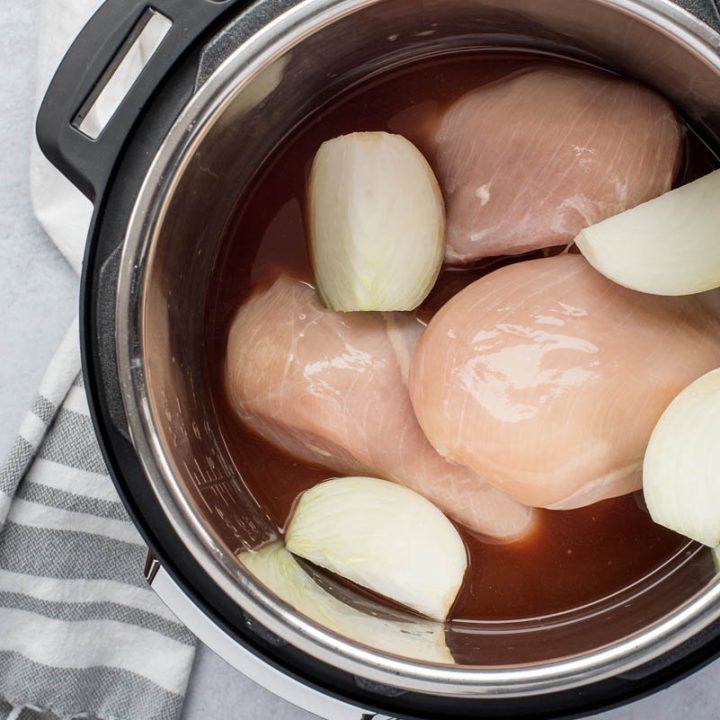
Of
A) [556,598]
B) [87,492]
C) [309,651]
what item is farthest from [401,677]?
[87,492]

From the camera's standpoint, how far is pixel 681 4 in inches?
23.5

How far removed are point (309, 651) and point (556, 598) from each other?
254mm

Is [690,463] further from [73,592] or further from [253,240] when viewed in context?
[73,592]

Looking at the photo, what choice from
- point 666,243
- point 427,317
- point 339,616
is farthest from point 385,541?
point 666,243

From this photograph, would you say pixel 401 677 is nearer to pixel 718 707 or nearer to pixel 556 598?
pixel 556 598

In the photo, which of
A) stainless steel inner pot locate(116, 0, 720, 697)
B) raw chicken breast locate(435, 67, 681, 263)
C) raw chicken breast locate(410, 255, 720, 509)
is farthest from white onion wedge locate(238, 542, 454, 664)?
raw chicken breast locate(435, 67, 681, 263)

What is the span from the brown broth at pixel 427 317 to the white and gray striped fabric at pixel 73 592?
191mm

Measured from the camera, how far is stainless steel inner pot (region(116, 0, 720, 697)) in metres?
0.63

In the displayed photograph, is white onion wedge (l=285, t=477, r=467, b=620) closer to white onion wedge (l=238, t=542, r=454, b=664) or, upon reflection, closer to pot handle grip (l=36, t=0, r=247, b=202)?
white onion wedge (l=238, t=542, r=454, b=664)

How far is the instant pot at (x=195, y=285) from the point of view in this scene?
0.62 m

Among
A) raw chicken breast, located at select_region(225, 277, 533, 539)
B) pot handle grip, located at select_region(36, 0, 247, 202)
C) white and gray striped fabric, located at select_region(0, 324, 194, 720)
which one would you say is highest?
pot handle grip, located at select_region(36, 0, 247, 202)

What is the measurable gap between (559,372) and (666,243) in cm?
13

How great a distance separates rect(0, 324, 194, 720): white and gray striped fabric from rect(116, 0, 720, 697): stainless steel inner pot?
0.62 feet

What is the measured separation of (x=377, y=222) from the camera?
74 cm
